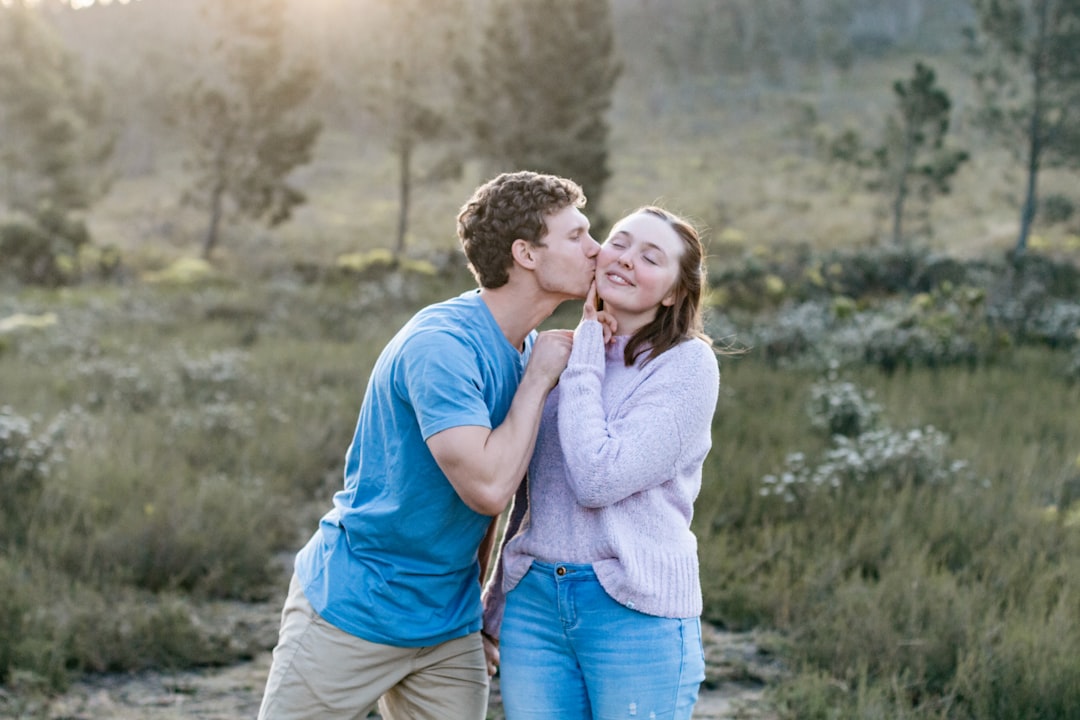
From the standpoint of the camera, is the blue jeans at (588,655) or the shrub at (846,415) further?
the shrub at (846,415)

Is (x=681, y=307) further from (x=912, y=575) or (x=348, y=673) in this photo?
(x=912, y=575)

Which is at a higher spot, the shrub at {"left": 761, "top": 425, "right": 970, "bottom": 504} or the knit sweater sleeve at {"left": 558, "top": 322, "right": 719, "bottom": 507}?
the knit sweater sleeve at {"left": 558, "top": 322, "right": 719, "bottom": 507}

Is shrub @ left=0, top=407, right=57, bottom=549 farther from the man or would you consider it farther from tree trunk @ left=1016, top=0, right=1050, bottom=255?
tree trunk @ left=1016, top=0, right=1050, bottom=255

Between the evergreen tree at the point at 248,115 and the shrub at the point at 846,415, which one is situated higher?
the evergreen tree at the point at 248,115

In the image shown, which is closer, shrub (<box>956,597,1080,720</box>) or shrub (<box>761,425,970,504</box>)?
shrub (<box>956,597,1080,720</box>)

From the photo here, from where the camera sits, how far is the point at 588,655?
8.48 ft

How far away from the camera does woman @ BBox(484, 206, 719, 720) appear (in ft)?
8.30

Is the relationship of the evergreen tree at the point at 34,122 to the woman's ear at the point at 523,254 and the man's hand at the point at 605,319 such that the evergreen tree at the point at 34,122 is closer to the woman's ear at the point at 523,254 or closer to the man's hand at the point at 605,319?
the woman's ear at the point at 523,254

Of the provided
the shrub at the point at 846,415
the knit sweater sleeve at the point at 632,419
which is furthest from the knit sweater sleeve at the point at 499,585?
the shrub at the point at 846,415

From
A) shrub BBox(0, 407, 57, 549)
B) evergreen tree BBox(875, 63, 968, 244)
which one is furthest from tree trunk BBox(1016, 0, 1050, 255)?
shrub BBox(0, 407, 57, 549)

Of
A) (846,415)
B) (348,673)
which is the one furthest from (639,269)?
(846,415)

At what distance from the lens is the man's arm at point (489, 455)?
2.54m

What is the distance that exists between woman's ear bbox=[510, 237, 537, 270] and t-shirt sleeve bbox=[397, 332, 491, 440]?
0.33 meters

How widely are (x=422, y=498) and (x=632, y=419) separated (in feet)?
2.11
